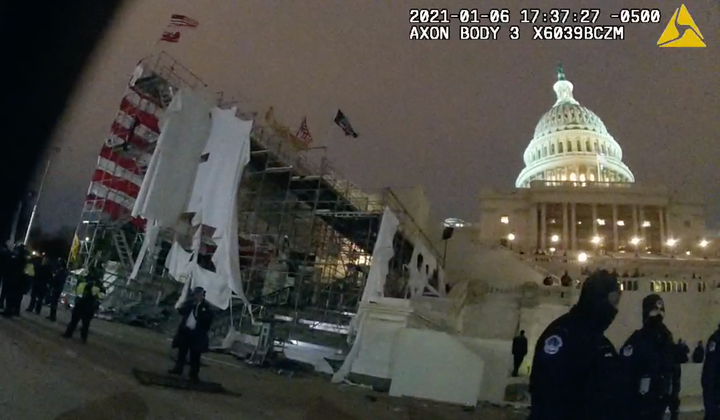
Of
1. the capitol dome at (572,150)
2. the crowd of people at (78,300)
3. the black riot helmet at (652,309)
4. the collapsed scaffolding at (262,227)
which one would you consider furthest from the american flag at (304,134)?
the capitol dome at (572,150)

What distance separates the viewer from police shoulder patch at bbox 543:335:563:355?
480 centimetres

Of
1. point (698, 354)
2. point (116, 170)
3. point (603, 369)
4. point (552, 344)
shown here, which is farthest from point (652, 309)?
point (116, 170)

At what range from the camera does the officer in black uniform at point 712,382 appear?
20.9ft

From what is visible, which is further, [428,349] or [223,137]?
[223,137]

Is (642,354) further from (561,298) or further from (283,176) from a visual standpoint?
(283,176)

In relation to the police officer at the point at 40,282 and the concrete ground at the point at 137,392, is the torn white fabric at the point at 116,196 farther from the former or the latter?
the concrete ground at the point at 137,392

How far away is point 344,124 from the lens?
1919 cm

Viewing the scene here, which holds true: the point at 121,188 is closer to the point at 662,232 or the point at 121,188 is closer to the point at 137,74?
the point at 137,74

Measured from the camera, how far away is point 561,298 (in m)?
15.8

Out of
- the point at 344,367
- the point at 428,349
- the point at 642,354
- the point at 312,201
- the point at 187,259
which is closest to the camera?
the point at 642,354

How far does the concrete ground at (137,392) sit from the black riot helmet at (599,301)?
3.28m

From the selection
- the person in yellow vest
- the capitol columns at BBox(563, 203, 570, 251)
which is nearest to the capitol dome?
the capitol columns at BBox(563, 203, 570, 251)

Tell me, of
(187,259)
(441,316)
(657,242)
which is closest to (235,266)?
(187,259)

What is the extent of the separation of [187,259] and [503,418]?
10478 millimetres
